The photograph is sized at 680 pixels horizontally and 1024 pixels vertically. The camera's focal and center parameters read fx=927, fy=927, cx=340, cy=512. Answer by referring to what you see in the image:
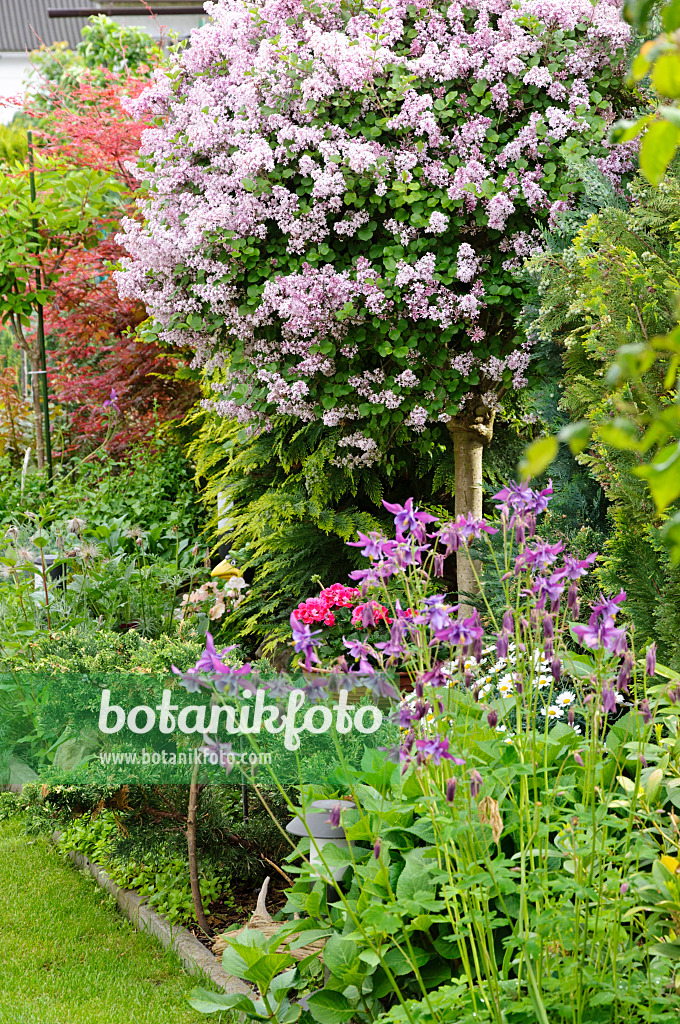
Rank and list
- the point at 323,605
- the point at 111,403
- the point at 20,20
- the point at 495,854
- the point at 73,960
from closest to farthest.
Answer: the point at 495,854, the point at 73,960, the point at 323,605, the point at 111,403, the point at 20,20

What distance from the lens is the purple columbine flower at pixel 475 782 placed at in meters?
1.35

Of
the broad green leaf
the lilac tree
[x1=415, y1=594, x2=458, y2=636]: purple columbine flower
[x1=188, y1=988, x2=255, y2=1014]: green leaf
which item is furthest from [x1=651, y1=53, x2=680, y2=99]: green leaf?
the lilac tree

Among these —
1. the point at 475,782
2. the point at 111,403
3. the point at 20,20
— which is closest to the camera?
A: the point at 475,782

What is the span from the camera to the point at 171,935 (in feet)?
8.27

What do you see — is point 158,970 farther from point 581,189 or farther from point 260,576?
point 581,189

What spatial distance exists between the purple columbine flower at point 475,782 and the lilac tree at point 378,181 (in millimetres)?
1910

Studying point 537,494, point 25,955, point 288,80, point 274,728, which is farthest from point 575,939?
point 288,80

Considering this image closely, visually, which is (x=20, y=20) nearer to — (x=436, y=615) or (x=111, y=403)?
(x=111, y=403)

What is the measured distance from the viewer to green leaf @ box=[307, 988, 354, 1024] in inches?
69.0

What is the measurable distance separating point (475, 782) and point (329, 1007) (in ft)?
2.35

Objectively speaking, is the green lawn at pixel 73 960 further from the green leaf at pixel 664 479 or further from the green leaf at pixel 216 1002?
the green leaf at pixel 664 479

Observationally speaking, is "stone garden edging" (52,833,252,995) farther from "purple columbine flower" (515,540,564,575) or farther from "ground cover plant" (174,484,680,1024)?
"purple columbine flower" (515,540,564,575)

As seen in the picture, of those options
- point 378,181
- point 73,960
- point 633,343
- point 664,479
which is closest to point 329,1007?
point 73,960

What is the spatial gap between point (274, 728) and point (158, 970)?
2.23 ft
